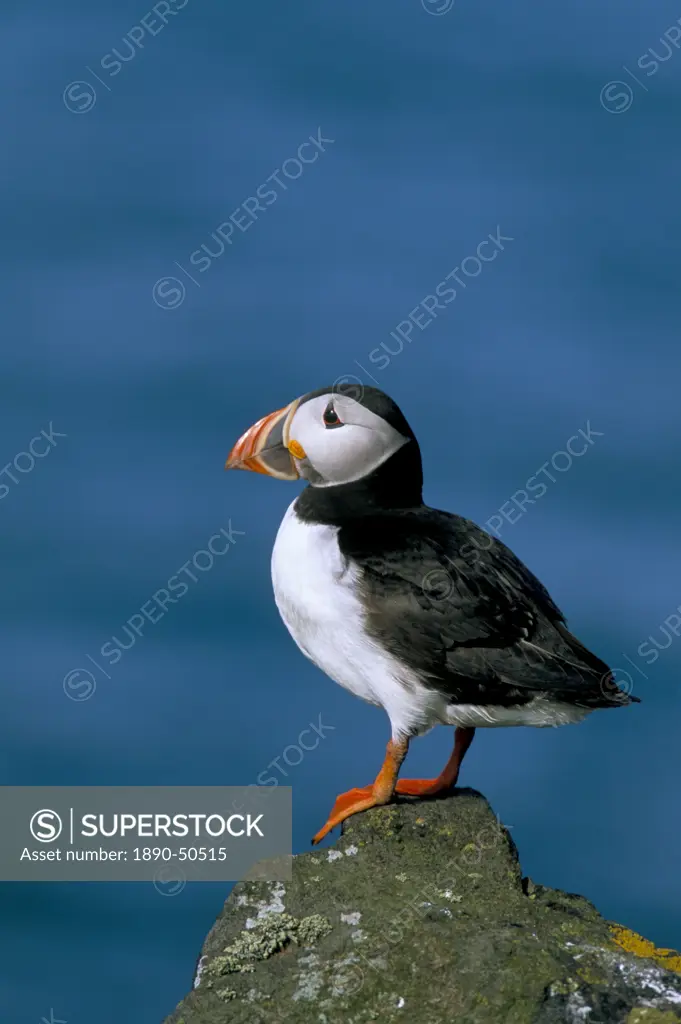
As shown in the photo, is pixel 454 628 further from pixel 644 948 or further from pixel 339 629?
pixel 644 948

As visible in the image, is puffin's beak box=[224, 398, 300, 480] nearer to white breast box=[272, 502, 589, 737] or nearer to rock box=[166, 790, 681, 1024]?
white breast box=[272, 502, 589, 737]

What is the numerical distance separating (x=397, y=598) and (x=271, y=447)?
792mm

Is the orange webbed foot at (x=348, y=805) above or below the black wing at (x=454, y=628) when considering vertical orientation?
below

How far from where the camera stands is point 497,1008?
17.2ft

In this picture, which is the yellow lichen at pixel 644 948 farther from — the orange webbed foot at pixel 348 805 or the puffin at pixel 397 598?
the orange webbed foot at pixel 348 805

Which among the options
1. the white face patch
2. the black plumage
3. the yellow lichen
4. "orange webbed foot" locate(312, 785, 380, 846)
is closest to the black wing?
the black plumage

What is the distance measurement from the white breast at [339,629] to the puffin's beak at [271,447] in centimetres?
24

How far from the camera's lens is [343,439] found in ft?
21.0

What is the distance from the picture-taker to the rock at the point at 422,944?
17.4 ft

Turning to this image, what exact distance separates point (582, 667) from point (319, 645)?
3.43ft

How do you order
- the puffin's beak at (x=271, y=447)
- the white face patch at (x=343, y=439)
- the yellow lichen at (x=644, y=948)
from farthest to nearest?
the puffin's beak at (x=271, y=447), the white face patch at (x=343, y=439), the yellow lichen at (x=644, y=948)

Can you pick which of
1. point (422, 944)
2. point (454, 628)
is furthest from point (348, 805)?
point (422, 944)

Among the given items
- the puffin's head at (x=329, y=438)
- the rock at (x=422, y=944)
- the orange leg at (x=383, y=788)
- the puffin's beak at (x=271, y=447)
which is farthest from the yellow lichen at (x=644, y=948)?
the puffin's beak at (x=271, y=447)

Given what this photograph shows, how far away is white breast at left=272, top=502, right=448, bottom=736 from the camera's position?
6.46 meters
